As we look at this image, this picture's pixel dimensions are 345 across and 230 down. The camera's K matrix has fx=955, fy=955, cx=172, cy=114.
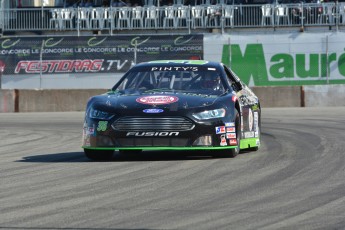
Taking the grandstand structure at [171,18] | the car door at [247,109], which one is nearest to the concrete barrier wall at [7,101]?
the grandstand structure at [171,18]

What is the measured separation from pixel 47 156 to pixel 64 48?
21.1 m

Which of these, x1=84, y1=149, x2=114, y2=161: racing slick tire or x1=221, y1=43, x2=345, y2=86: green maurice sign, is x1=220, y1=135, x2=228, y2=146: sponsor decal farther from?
x1=221, y1=43, x2=345, y2=86: green maurice sign

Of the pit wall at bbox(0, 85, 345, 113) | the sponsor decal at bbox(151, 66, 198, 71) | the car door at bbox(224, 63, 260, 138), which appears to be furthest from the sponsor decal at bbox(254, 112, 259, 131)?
the pit wall at bbox(0, 85, 345, 113)

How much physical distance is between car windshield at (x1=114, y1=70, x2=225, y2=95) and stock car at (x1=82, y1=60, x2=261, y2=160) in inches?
0.5

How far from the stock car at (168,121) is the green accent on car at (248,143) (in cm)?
1

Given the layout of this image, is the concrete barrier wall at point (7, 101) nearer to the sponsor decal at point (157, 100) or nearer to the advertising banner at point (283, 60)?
the advertising banner at point (283, 60)

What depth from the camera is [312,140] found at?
14797mm

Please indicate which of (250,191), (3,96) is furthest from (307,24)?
(250,191)

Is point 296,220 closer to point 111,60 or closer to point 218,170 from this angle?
point 218,170

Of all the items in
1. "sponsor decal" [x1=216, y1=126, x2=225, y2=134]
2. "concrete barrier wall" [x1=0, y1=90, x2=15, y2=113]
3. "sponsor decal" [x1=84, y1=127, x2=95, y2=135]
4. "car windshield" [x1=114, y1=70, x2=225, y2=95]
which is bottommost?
"concrete barrier wall" [x1=0, y1=90, x2=15, y2=113]

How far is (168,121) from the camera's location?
36.7 feet

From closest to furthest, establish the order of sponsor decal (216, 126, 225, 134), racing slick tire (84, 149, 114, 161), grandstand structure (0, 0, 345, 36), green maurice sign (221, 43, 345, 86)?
1. sponsor decal (216, 126, 225, 134)
2. racing slick tire (84, 149, 114, 161)
3. green maurice sign (221, 43, 345, 86)
4. grandstand structure (0, 0, 345, 36)

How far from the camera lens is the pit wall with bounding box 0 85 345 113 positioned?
94.1 ft

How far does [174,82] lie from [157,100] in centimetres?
101
